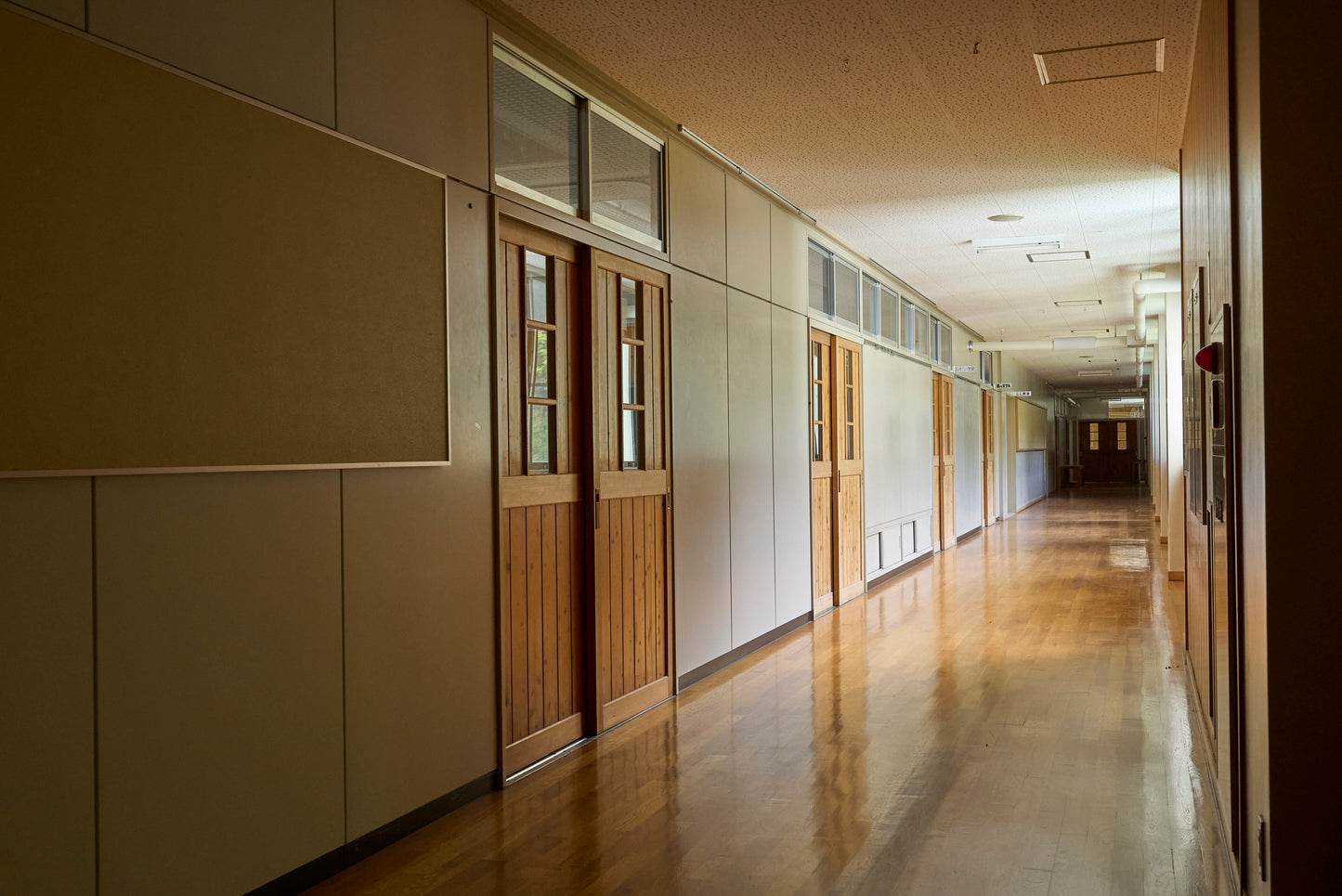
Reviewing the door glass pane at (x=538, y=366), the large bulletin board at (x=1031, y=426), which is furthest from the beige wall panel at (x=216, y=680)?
the large bulletin board at (x=1031, y=426)

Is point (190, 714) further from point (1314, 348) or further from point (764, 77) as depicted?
point (764, 77)

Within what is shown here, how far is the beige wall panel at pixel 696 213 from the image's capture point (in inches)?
228

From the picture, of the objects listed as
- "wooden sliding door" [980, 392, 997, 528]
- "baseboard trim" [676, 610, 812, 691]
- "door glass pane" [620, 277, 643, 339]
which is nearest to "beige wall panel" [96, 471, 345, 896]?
"door glass pane" [620, 277, 643, 339]

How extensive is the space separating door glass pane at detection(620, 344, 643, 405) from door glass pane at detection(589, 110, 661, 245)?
63cm

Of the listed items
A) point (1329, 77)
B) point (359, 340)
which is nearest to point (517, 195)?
point (359, 340)

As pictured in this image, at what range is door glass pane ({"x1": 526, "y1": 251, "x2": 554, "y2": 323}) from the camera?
4.51 metres

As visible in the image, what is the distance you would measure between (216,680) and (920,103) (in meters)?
4.15

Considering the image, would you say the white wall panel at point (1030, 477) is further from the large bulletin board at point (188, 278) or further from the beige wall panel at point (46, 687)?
the beige wall panel at point (46, 687)

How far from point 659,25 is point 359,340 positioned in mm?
1892

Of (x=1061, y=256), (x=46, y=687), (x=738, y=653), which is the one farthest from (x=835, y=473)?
(x=46, y=687)

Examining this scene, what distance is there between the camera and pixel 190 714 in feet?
9.09

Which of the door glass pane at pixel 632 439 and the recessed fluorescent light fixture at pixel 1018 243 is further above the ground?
the recessed fluorescent light fixture at pixel 1018 243

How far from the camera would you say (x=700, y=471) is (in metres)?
6.08

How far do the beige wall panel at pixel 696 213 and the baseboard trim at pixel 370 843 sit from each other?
3.05 metres
